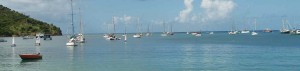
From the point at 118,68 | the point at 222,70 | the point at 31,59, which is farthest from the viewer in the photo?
the point at 31,59

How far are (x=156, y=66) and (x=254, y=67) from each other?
12.6m

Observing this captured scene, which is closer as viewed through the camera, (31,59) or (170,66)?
(170,66)

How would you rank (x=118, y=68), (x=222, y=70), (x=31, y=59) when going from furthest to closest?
1. (x=31, y=59)
2. (x=118, y=68)
3. (x=222, y=70)

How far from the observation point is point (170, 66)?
6444cm

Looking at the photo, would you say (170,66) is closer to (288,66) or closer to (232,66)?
→ (232,66)

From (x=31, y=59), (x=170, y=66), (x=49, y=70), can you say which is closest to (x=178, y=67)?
(x=170, y=66)

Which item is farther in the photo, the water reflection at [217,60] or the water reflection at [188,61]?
the water reflection at [217,60]

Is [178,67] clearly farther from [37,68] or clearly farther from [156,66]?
[37,68]

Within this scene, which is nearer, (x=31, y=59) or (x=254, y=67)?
(x=254, y=67)

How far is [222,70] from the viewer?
5769cm

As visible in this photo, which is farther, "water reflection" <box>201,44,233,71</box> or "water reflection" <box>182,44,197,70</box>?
"water reflection" <box>201,44,233,71</box>

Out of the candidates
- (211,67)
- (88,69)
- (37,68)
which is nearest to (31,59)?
(37,68)

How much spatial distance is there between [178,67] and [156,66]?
336 cm

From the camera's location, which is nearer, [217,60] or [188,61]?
[188,61]
